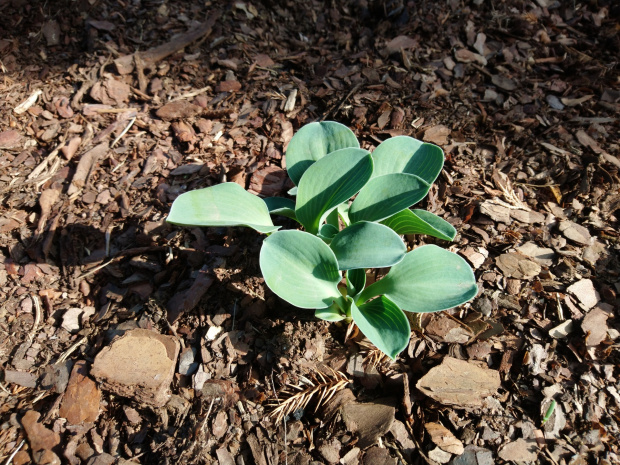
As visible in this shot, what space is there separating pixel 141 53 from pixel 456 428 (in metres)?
2.30

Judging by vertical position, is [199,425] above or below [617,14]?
below

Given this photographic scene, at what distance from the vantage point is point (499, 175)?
1979mm

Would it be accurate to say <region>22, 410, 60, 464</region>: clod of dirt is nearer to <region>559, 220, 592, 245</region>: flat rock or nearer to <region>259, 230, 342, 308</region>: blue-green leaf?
<region>259, 230, 342, 308</region>: blue-green leaf

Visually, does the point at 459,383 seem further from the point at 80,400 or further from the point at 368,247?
the point at 80,400

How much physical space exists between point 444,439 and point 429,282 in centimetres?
53

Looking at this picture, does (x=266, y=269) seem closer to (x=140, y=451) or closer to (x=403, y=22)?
(x=140, y=451)

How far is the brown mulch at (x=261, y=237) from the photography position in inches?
56.7

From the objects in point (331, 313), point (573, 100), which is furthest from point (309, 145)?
point (573, 100)

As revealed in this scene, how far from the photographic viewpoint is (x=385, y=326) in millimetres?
1238

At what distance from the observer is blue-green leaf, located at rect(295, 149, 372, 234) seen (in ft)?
4.51

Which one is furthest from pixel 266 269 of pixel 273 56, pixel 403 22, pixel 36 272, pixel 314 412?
pixel 403 22

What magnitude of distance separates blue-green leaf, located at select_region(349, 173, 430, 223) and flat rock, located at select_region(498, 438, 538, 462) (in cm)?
82

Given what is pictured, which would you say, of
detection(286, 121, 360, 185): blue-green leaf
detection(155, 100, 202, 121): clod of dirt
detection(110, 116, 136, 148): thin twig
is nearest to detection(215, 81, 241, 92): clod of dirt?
detection(155, 100, 202, 121): clod of dirt

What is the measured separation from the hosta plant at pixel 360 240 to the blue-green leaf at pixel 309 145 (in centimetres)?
5
